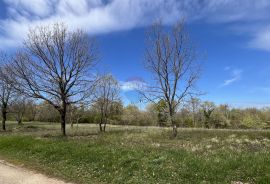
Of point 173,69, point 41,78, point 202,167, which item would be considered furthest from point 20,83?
point 202,167

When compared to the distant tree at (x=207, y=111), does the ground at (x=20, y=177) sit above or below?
below

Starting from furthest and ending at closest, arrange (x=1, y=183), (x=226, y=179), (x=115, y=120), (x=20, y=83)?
(x=115, y=120) < (x=20, y=83) < (x=1, y=183) < (x=226, y=179)

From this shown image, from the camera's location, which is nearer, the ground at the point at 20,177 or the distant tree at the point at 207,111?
the ground at the point at 20,177

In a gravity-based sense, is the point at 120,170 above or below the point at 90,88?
below

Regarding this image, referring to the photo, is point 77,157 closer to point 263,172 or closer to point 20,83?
point 263,172

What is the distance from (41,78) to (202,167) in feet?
58.6

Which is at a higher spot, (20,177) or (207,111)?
(207,111)

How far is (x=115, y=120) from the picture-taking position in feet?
234

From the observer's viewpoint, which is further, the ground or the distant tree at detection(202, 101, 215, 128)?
the distant tree at detection(202, 101, 215, 128)

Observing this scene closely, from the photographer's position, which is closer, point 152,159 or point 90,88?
point 152,159

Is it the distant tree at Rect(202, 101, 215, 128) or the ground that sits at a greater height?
the distant tree at Rect(202, 101, 215, 128)

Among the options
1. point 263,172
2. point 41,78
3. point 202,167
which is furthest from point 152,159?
point 41,78

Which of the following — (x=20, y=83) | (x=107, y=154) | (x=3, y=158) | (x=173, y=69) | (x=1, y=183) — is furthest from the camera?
(x=173, y=69)

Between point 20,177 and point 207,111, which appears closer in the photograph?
point 20,177
